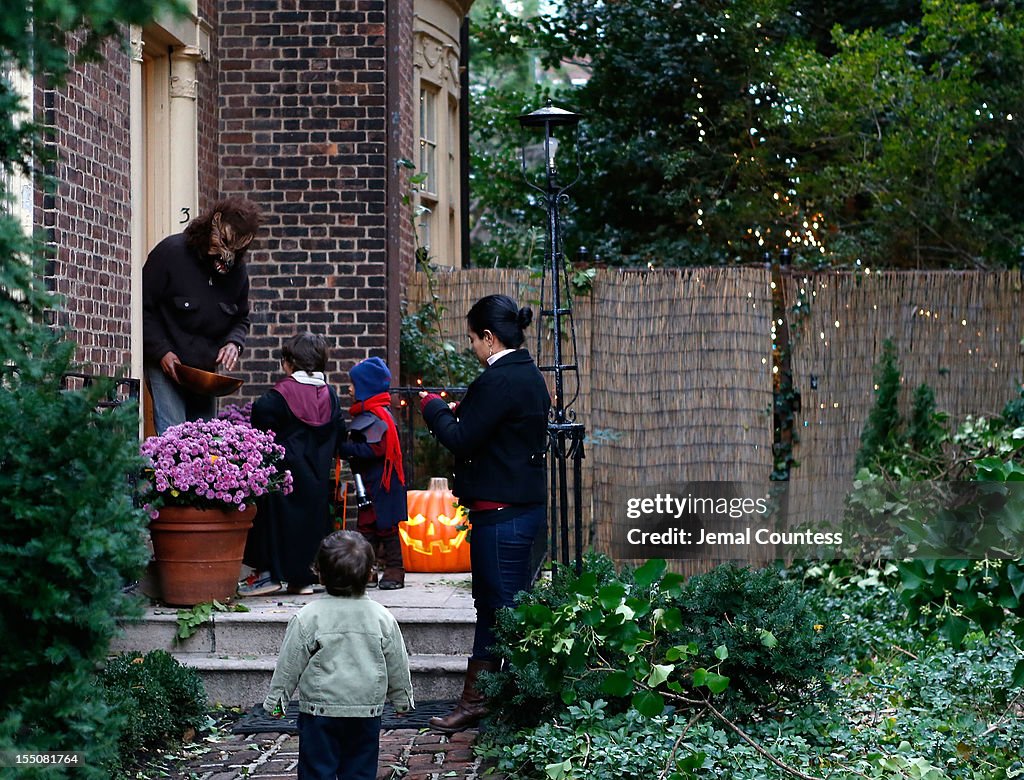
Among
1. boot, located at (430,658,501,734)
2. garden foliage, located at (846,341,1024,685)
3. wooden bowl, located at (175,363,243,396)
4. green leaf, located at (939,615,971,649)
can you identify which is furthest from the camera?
wooden bowl, located at (175,363,243,396)

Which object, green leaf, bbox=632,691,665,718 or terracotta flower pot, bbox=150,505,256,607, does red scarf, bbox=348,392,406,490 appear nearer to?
terracotta flower pot, bbox=150,505,256,607

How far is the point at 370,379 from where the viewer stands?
24.6 feet

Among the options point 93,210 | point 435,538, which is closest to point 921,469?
point 435,538

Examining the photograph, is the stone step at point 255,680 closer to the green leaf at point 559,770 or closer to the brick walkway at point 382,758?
the brick walkway at point 382,758

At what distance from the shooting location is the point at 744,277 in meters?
9.71

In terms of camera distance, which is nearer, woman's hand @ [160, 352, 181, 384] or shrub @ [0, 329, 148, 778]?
shrub @ [0, 329, 148, 778]

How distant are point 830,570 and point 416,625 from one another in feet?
12.9

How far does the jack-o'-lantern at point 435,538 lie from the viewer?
8398 mm

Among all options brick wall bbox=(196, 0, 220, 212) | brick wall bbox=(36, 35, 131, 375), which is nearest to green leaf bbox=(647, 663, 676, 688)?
brick wall bbox=(36, 35, 131, 375)

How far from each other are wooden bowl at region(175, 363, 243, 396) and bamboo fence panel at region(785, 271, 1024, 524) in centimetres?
469

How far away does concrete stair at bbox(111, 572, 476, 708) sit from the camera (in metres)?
6.22

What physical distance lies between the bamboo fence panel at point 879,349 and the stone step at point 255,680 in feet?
14.4

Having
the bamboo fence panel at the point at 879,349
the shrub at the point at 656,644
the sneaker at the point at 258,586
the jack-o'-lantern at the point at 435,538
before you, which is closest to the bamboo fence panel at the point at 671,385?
the bamboo fence panel at the point at 879,349

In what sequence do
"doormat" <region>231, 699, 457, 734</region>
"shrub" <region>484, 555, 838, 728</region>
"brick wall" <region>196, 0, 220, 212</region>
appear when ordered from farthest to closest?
"brick wall" <region>196, 0, 220, 212</region> → "doormat" <region>231, 699, 457, 734</region> → "shrub" <region>484, 555, 838, 728</region>
